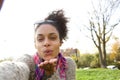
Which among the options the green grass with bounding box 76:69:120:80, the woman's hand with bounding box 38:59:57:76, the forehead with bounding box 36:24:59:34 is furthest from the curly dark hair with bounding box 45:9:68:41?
the green grass with bounding box 76:69:120:80

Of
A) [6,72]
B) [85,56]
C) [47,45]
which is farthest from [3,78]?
[85,56]

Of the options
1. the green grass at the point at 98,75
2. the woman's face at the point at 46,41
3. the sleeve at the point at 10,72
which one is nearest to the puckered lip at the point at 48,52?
the woman's face at the point at 46,41

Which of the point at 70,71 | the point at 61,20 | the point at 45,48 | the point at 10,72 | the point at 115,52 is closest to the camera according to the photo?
the point at 10,72

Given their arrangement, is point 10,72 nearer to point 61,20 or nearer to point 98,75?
point 61,20

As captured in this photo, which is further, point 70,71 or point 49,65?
point 70,71

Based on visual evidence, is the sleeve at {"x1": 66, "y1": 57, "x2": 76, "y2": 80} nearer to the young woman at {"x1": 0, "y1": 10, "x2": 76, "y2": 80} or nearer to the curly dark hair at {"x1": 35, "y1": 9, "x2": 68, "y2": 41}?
the young woman at {"x1": 0, "y1": 10, "x2": 76, "y2": 80}

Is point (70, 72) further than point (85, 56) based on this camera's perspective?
No

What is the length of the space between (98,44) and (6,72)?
23.3 meters

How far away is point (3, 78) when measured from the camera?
0.50 meters

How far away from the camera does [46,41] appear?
1.38m

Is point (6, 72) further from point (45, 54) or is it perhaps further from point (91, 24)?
point (91, 24)

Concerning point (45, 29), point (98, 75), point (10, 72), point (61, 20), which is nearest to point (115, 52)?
point (98, 75)

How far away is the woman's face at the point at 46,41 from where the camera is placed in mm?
1385

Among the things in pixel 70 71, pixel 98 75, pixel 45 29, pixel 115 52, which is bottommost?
pixel 115 52
